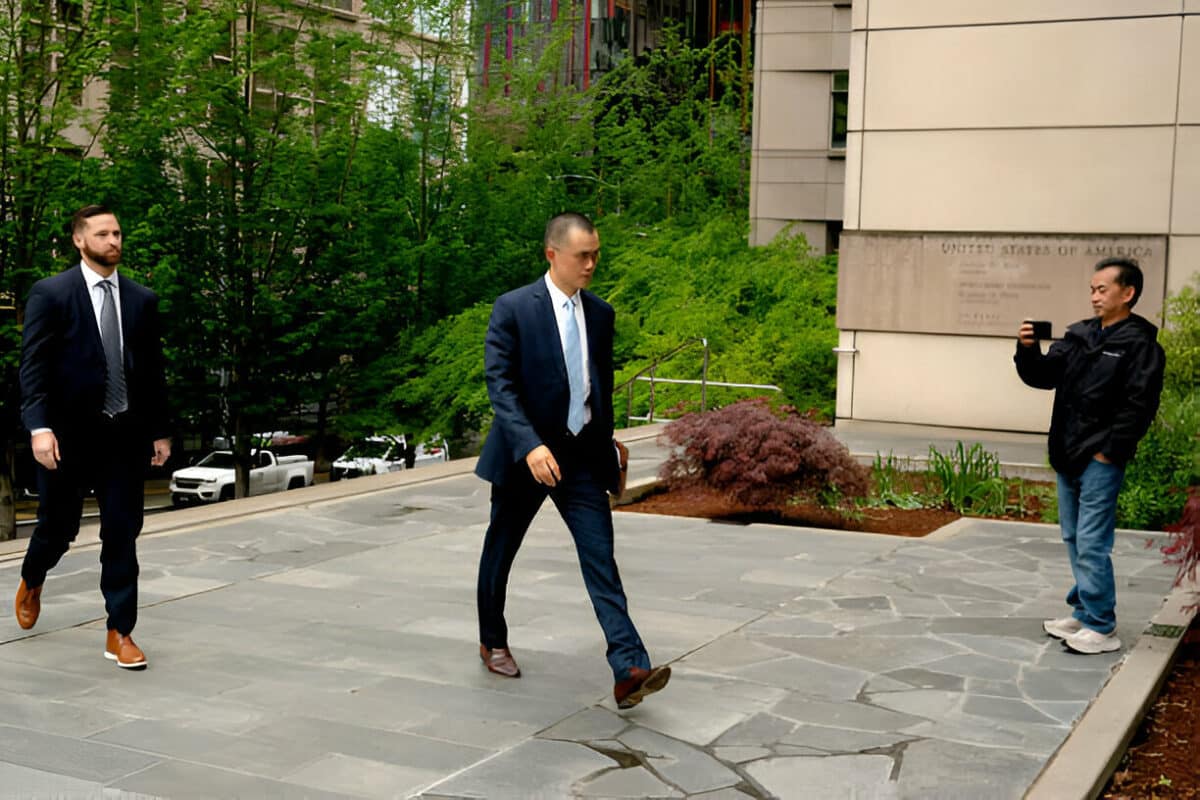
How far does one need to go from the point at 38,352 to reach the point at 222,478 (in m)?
30.5

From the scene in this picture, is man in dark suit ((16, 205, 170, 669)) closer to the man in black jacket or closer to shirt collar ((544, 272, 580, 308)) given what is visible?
shirt collar ((544, 272, 580, 308))

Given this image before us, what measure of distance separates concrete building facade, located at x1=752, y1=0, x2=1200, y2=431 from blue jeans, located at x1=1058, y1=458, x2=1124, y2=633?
35.5ft

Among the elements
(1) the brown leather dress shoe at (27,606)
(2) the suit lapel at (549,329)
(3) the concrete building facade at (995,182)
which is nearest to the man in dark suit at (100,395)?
(1) the brown leather dress shoe at (27,606)

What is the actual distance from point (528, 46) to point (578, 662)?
29265 mm

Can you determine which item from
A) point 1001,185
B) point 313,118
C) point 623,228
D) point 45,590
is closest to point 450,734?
point 45,590

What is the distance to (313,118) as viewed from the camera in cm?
2392

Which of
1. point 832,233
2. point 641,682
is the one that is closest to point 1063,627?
point 641,682

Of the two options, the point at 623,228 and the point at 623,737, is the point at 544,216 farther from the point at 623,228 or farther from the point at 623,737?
the point at 623,737

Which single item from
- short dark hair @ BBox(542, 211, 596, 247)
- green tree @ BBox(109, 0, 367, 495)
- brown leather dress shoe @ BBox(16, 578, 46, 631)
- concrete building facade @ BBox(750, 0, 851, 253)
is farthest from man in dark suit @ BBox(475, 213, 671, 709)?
concrete building facade @ BBox(750, 0, 851, 253)

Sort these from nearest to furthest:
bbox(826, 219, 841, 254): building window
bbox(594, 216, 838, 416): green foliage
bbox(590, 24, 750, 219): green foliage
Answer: bbox(594, 216, 838, 416): green foliage, bbox(826, 219, 841, 254): building window, bbox(590, 24, 750, 219): green foliage

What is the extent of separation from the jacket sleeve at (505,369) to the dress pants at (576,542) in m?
0.22

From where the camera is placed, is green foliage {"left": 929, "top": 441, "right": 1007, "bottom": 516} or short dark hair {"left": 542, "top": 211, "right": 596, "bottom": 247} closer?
short dark hair {"left": 542, "top": 211, "right": 596, "bottom": 247}

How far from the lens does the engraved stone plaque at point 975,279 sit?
55.8ft

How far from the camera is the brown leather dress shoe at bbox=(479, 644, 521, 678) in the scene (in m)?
6.33
